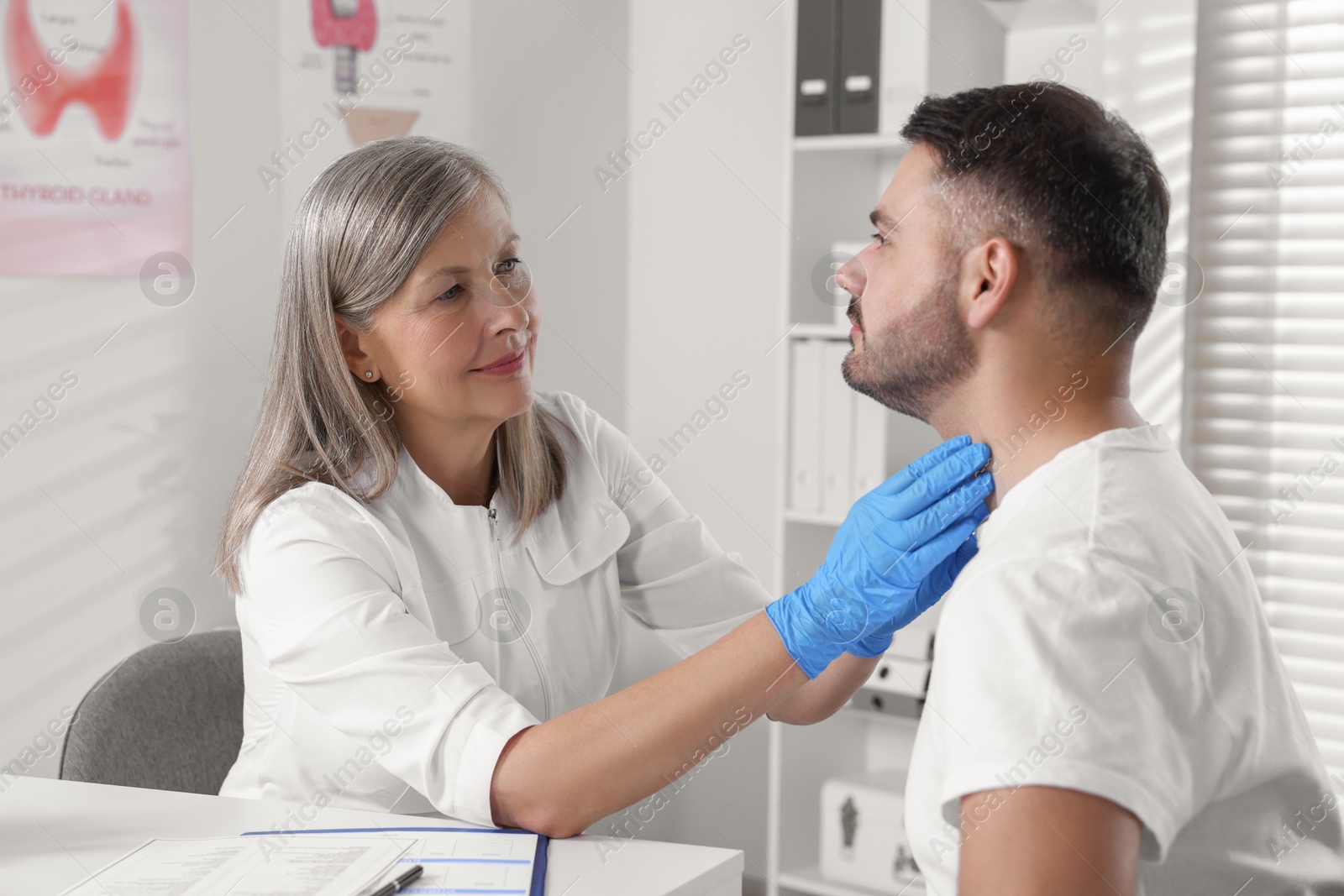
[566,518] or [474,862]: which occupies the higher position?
[566,518]

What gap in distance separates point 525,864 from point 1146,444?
0.66 m

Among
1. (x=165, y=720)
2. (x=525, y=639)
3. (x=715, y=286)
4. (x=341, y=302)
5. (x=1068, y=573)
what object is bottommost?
(x=165, y=720)

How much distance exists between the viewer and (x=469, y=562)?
1.54 meters

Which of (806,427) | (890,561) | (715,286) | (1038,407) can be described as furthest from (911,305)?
(715,286)

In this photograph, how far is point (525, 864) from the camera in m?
Result: 1.07

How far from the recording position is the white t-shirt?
0.82 metres

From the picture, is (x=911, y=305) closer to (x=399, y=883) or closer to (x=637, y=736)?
(x=637, y=736)

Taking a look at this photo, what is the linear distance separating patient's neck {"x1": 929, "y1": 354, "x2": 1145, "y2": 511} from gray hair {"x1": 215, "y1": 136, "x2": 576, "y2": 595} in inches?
27.8

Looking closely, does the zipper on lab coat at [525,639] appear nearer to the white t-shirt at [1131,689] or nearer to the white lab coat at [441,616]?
the white lab coat at [441,616]

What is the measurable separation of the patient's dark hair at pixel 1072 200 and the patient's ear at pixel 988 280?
2 centimetres

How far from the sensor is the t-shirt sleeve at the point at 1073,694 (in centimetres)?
81

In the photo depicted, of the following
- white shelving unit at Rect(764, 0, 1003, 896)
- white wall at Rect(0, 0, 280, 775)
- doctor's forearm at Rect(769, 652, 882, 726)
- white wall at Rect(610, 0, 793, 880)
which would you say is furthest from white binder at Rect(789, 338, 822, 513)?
white wall at Rect(0, 0, 280, 775)

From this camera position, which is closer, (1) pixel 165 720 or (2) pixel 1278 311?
(1) pixel 165 720

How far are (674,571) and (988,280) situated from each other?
774 mm
